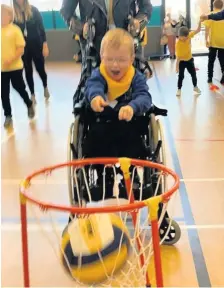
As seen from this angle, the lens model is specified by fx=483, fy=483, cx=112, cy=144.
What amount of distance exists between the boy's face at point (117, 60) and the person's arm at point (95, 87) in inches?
2.3

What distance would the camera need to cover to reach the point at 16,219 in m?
2.90

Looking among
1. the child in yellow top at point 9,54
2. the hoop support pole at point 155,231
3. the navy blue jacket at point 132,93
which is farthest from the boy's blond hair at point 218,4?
the hoop support pole at point 155,231

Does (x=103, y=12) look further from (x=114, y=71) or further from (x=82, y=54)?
(x=114, y=71)

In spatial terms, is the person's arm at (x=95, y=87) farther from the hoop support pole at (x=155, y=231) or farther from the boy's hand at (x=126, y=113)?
the hoop support pole at (x=155, y=231)

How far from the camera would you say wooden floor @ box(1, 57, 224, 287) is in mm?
2352

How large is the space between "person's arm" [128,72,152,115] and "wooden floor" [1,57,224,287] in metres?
0.62

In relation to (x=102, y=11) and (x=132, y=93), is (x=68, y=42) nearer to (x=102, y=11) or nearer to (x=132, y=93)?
(x=102, y=11)

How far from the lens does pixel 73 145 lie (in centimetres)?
247

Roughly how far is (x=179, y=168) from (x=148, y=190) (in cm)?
141

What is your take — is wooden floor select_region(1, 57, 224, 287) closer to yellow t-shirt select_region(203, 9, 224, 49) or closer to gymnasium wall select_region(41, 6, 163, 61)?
yellow t-shirt select_region(203, 9, 224, 49)

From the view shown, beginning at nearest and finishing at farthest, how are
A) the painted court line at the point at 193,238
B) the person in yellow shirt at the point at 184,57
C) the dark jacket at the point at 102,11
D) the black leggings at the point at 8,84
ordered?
1. the painted court line at the point at 193,238
2. the dark jacket at the point at 102,11
3. the black leggings at the point at 8,84
4. the person in yellow shirt at the point at 184,57

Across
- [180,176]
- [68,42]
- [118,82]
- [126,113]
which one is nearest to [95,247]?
[126,113]

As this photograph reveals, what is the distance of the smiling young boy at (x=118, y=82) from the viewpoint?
237cm

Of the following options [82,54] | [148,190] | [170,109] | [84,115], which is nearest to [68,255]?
[148,190]
